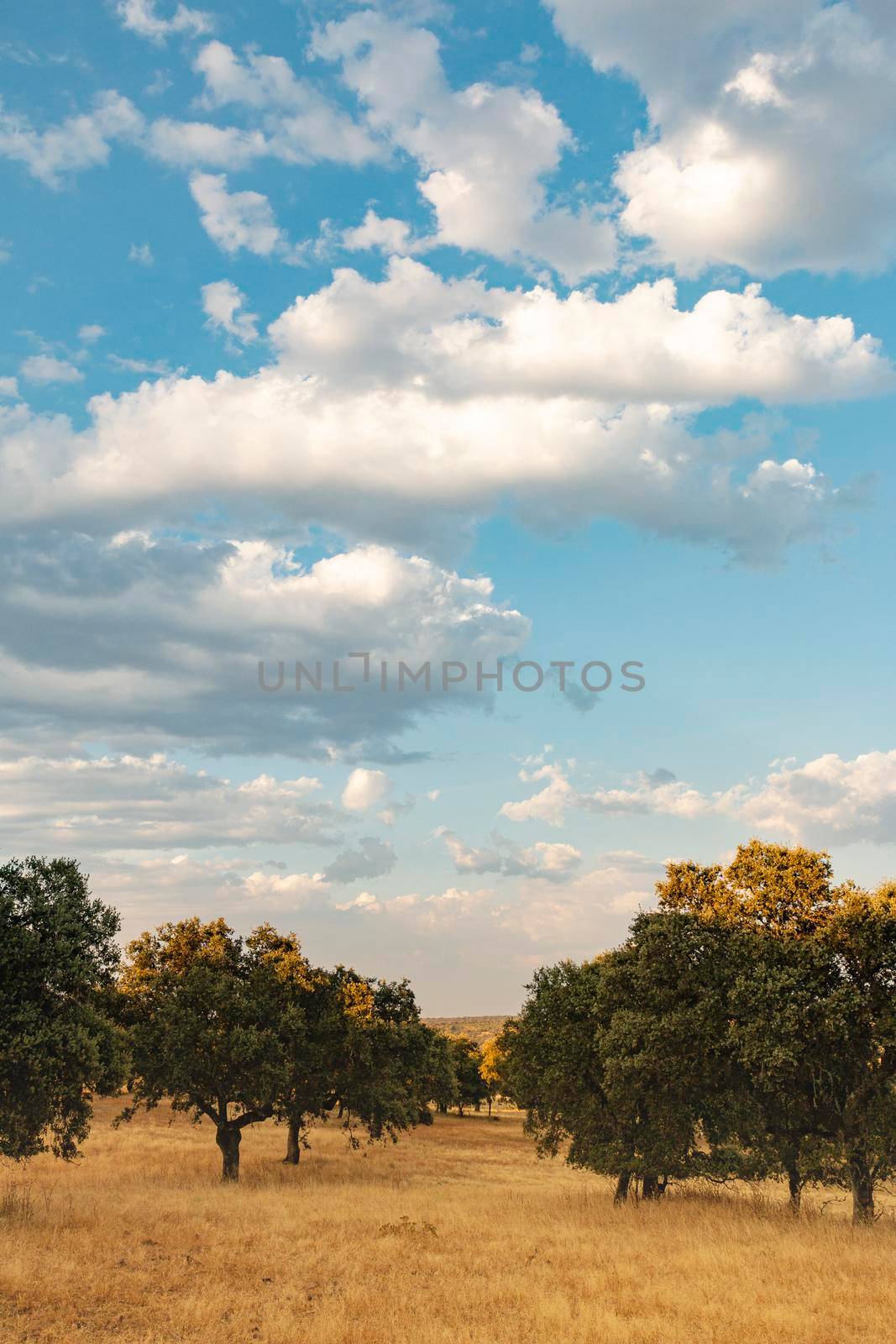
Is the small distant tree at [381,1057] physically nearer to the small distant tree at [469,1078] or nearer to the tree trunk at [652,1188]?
the tree trunk at [652,1188]

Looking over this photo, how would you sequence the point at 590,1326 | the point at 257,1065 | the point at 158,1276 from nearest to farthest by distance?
the point at 590,1326 < the point at 158,1276 < the point at 257,1065

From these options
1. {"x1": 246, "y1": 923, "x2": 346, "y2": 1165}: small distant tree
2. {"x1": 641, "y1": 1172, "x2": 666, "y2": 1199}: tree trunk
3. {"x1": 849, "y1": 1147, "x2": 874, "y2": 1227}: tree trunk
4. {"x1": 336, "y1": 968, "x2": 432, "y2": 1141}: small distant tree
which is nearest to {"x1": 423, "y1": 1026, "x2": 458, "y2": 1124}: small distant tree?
{"x1": 336, "y1": 968, "x2": 432, "y2": 1141}: small distant tree

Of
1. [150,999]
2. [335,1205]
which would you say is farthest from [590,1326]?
[150,999]

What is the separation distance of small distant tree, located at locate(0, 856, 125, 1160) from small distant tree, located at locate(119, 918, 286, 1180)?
338 inches

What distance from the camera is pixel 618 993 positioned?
109 feet

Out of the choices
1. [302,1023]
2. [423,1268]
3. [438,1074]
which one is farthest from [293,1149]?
[423,1268]

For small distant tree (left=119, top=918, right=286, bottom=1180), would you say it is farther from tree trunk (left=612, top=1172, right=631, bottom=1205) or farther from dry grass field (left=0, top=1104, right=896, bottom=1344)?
tree trunk (left=612, top=1172, right=631, bottom=1205)

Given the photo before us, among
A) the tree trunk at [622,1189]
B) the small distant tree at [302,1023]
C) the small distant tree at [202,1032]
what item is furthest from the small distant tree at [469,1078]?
the tree trunk at [622,1189]

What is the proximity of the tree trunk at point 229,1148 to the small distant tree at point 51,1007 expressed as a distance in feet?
41.8

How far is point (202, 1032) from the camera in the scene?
3800cm

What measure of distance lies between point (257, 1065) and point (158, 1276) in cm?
1937

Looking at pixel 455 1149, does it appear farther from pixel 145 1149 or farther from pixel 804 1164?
pixel 804 1164

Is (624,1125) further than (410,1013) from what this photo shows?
No

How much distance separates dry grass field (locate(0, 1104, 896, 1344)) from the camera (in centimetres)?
1614
